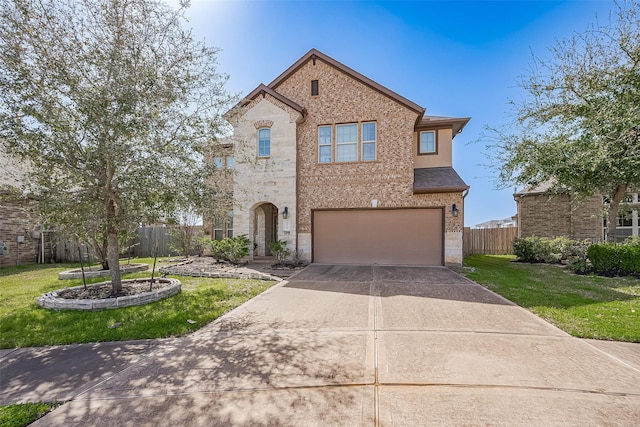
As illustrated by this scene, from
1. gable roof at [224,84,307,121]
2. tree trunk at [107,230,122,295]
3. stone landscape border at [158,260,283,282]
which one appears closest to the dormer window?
gable roof at [224,84,307,121]

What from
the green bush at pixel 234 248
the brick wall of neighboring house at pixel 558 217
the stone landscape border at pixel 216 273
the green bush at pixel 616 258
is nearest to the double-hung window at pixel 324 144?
the green bush at pixel 234 248

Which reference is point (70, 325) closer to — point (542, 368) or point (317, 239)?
point (542, 368)

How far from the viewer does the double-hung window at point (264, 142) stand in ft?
42.9

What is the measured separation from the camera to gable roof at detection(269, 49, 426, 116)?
39.2ft

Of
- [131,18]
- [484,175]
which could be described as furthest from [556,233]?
[131,18]

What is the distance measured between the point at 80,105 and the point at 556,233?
67.3 feet

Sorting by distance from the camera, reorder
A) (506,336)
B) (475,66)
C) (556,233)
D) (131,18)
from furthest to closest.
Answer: (556,233)
(475,66)
(131,18)
(506,336)

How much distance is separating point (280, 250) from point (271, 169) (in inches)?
144

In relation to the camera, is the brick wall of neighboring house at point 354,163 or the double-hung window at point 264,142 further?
the double-hung window at point 264,142

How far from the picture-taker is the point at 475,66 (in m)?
11.9

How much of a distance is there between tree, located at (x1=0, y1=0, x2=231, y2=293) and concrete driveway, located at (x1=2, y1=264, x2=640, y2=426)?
9.42 ft

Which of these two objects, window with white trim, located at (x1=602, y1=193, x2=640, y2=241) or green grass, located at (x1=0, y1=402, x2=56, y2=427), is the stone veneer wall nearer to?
green grass, located at (x1=0, y1=402, x2=56, y2=427)

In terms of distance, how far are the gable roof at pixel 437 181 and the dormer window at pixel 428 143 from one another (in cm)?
89

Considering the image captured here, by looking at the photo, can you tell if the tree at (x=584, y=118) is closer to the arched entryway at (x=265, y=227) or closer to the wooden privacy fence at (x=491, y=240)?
the wooden privacy fence at (x=491, y=240)
